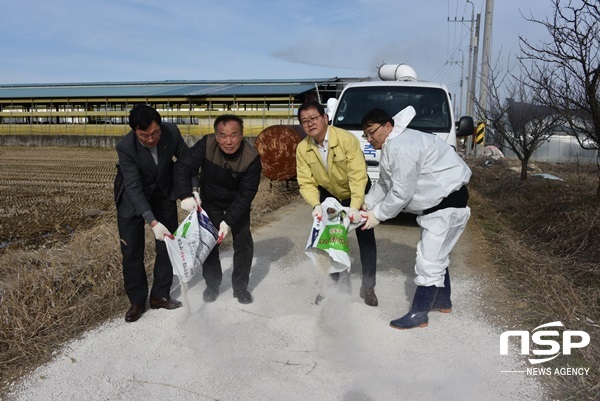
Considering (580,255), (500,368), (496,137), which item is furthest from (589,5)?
(496,137)

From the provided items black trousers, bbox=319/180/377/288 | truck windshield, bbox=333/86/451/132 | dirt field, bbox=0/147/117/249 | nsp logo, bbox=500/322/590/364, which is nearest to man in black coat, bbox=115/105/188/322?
black trousers, bbox=319/180/377/288

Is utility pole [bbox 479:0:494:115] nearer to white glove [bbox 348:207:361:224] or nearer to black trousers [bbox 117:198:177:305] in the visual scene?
white glove [bbox 348:207:361:224]

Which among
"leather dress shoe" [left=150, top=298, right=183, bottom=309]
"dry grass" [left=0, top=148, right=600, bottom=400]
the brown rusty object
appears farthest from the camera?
the brown rusty object

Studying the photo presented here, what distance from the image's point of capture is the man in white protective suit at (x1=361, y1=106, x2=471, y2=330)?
11.1ft

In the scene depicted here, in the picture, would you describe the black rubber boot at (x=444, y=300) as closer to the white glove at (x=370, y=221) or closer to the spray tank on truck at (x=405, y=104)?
the white glove at (x=370, y=221)

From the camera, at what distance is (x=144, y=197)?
12.0 feet

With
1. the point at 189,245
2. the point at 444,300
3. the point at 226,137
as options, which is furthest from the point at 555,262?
the point at 189,245

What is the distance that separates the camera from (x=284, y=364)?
316 centimetres

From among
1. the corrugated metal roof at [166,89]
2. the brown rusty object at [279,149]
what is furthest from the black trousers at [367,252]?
the corrugated metal roof at [166,89]

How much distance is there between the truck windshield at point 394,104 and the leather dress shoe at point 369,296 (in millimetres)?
3481

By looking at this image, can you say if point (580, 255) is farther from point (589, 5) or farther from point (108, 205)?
point (108, 205)

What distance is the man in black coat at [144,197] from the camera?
3570 mm

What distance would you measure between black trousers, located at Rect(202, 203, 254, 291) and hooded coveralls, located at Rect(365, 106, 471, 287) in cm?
130

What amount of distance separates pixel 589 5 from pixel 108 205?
8.98m
